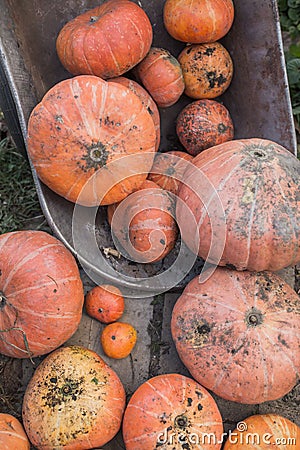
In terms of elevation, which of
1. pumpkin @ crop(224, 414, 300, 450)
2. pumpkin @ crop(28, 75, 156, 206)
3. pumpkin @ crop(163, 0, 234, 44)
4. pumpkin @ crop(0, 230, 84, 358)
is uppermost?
pumpkin @ crop(163, 0, 234, 44)

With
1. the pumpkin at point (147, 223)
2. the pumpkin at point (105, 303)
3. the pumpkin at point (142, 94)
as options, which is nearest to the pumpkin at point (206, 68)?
the pumpkin at point (142, 94)

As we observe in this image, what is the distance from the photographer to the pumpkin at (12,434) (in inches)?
96.3

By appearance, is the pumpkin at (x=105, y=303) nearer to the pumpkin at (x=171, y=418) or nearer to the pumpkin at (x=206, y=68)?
the pumpkin at (x=171, y=418)

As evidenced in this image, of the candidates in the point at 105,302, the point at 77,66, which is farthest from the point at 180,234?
the point at 77,66

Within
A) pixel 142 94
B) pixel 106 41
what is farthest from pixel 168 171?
pixel 106 41

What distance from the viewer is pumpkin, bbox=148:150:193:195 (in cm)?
305

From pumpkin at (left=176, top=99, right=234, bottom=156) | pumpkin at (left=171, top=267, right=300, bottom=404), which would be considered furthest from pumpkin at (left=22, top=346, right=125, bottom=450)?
pumpkin at (left=176, top=99, right=234, bottom=156)

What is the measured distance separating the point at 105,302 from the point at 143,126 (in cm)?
109

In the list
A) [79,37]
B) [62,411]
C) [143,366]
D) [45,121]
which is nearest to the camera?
[62,411]

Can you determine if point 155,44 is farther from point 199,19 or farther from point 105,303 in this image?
point 105,303

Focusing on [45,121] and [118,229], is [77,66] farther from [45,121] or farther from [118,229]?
[118,229]

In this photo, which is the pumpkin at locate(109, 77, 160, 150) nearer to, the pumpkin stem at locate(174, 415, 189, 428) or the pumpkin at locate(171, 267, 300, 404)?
the pumpkin at locate(171, 267, 300, 404)

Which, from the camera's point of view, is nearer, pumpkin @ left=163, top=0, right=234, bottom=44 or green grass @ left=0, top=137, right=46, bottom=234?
pumpkin @ left=163, top=0, right=234, bottom=44

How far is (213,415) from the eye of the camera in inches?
99.6
